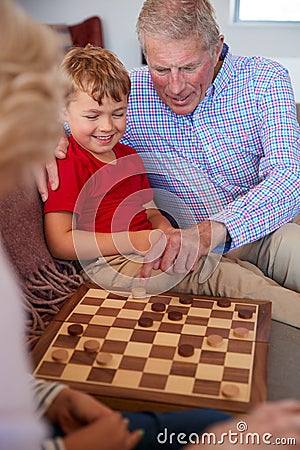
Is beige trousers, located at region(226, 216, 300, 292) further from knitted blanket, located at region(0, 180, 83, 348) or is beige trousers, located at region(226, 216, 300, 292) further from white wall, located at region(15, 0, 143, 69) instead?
white wall, located at region(15, 0, 143, 69)

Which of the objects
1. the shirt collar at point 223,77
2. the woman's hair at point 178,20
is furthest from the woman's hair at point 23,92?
the shirt collar at point 223,77

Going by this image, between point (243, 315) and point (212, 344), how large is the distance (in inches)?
6.2

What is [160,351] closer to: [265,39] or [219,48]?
[219,48]

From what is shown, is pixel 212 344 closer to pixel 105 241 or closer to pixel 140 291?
pixel 140 291

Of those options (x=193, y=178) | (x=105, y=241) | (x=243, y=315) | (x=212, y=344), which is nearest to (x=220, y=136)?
(x=193, y=178)

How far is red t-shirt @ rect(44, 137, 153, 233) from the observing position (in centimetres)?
165

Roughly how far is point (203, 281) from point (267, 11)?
298 cm

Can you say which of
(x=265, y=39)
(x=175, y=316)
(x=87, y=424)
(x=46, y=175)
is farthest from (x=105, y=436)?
(x=265, y=39)

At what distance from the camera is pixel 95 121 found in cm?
169

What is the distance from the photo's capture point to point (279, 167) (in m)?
1.86

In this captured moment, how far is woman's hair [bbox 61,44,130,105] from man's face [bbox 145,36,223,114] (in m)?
0.17

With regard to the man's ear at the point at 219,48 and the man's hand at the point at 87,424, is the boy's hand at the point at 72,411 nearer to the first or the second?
the man's hand at the point at 87,424

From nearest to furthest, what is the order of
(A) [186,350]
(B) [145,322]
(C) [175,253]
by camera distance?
(A) [186,350] → (B) [145,322] → (C) [175,253]

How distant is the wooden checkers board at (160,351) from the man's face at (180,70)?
0.65 meters
